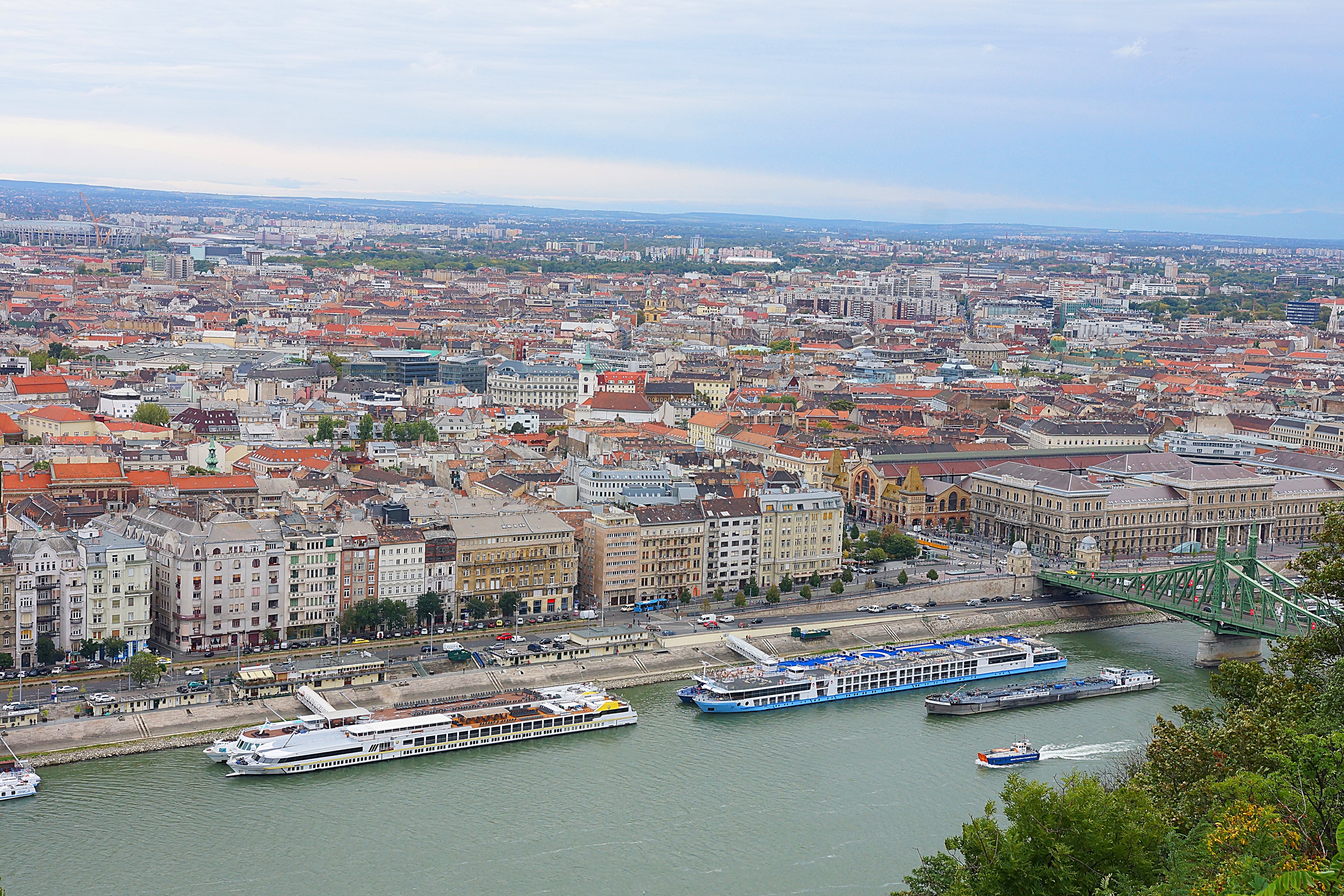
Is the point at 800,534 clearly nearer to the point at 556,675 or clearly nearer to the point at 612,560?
the point at 612,560

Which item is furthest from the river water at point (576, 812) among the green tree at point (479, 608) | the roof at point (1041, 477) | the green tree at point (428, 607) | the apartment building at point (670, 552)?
the roof at point (1041, 477)

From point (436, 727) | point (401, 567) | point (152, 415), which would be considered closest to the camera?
point (436, 727)

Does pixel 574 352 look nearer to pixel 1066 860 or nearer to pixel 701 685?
pixel 701 685

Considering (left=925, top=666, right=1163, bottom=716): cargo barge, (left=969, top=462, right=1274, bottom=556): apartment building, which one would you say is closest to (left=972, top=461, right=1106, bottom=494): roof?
(left=969, top=462, right=1274, bottom=556): apartment building

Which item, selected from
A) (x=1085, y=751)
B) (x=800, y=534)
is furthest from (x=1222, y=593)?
(x=800, y=534)

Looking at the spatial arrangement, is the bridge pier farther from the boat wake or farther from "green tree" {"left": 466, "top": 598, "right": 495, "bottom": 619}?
"green tree" {"left": 466, "top": 598, "right": 495, "bottom": 619}

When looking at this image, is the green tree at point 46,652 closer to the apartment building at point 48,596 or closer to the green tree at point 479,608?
the apartment building at point 48,596
